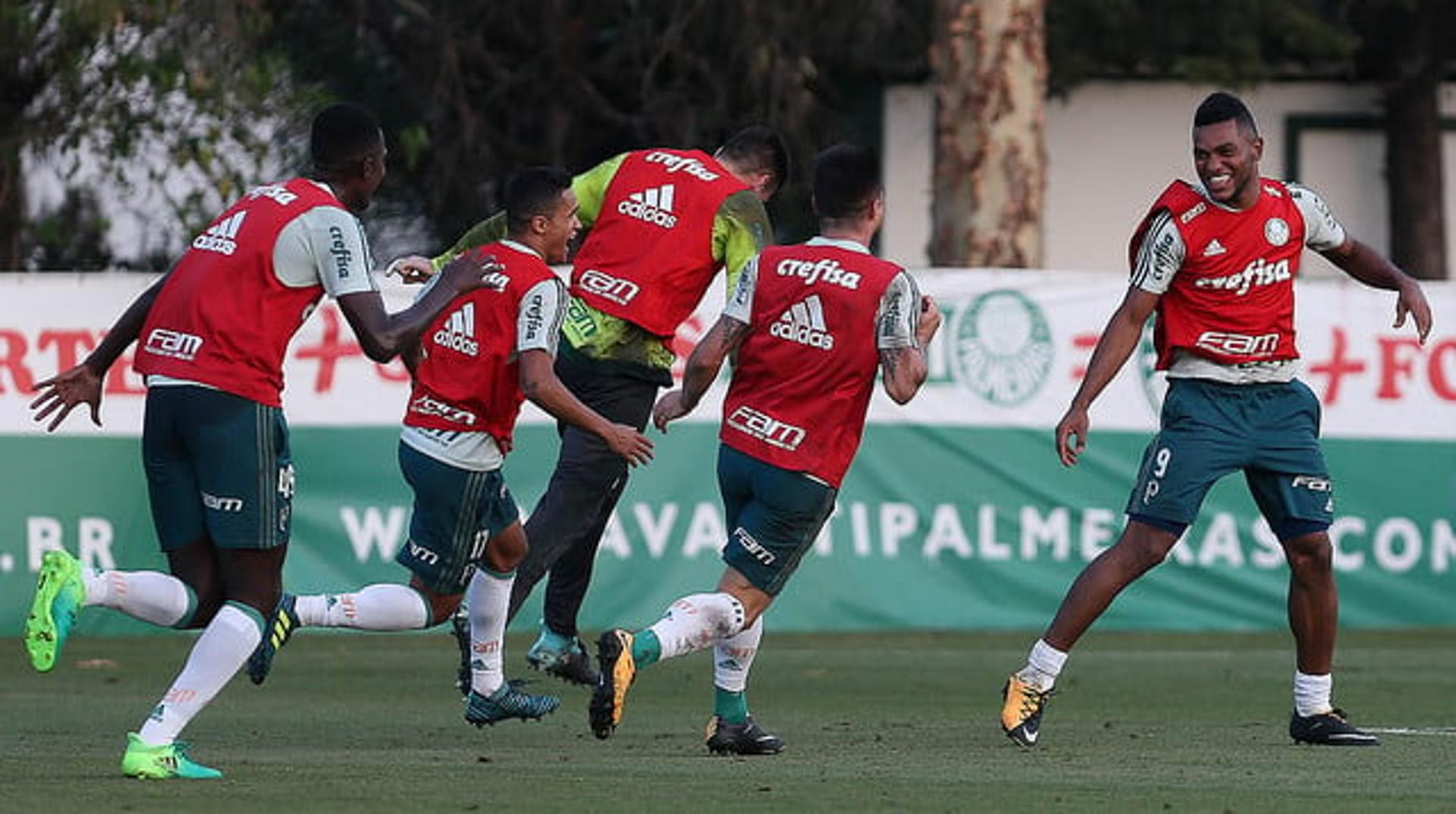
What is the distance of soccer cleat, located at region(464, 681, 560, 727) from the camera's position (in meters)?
10.6

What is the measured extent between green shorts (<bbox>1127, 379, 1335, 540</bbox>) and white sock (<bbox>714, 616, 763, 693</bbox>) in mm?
1437

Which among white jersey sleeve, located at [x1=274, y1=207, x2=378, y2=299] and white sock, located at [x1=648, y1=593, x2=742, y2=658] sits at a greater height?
white jersey sleeve, located at [x1=274, y1=207, x2=378, y2=299]

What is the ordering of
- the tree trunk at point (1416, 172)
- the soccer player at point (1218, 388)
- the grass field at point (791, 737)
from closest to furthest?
1. the grass field at point (791, 737)
2. the soccer player at point (1218, 388)
3. the tree trunk at point (1416, 172)

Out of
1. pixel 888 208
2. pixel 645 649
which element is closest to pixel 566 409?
pixel 645 649

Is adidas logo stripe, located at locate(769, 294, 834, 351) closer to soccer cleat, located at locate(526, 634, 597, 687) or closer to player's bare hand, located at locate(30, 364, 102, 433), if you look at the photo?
player's bare hand, located at locate(30, 364, 102, 433)

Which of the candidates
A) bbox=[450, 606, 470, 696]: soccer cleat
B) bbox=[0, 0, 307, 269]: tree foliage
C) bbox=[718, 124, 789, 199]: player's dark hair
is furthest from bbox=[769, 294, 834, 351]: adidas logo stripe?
bbox=[0, 0, 307, 269]: tree foliage

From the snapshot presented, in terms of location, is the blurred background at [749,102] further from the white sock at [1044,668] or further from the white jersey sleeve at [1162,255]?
the white sock at [1044,668]

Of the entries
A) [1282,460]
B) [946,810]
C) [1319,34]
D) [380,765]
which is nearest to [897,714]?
[1282,460]

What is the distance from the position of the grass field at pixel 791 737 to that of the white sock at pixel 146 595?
49 cm

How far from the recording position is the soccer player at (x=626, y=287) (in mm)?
11555

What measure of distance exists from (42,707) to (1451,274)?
16078mm

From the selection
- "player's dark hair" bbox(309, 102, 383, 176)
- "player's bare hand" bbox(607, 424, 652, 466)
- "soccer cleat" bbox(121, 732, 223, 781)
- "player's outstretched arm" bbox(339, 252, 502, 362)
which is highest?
"player's dark hair" bbox(309, 102, 383, 176)

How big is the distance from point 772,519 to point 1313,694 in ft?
6.62

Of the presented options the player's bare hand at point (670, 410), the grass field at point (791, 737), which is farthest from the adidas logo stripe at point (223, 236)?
the player's bare hand at point (670, 410)
